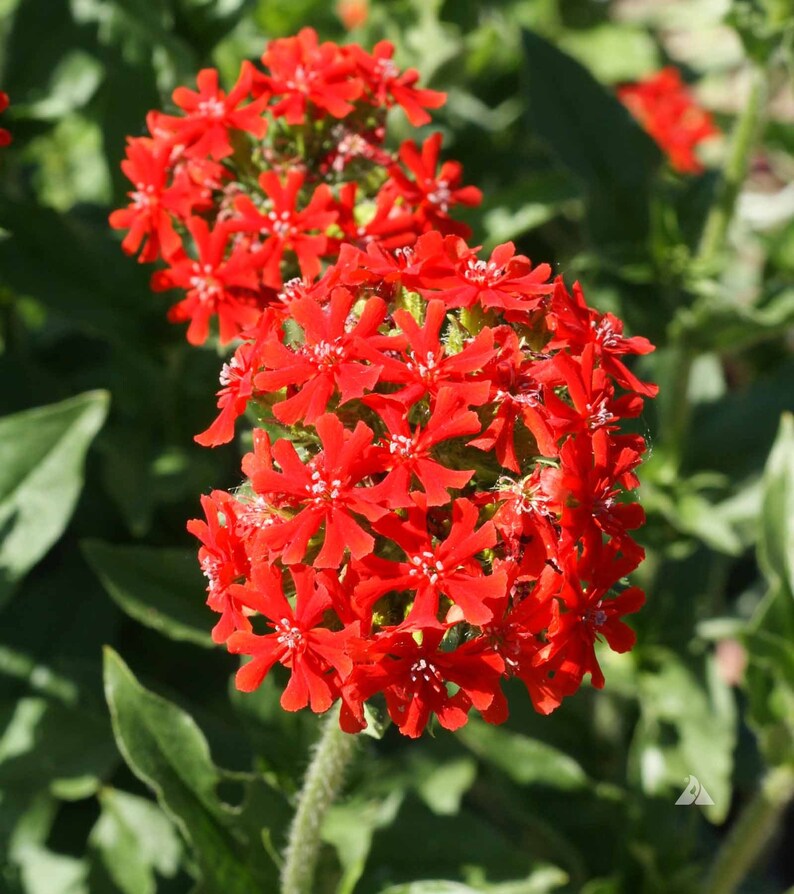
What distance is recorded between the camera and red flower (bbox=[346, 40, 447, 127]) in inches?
88.1

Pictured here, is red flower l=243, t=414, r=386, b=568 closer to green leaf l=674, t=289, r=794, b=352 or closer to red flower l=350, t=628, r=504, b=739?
red flower l=350, t=628, r=504, b=739

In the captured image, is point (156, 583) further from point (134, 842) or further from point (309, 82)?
point (309, 82)

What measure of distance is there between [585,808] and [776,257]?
1772mm

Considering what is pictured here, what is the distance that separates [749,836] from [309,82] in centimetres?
207

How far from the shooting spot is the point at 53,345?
3529mm

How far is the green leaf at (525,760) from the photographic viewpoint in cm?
273

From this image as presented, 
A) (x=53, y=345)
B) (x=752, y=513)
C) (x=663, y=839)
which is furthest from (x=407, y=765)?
(x=53, y=345)

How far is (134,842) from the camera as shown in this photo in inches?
101

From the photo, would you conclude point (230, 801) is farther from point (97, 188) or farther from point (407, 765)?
point (97, 188)

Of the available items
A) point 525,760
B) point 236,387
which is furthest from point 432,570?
point 525,760

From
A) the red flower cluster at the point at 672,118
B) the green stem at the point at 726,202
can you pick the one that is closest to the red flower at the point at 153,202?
the green stem at the point at 726,202

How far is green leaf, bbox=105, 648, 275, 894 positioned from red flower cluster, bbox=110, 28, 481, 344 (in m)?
0.71

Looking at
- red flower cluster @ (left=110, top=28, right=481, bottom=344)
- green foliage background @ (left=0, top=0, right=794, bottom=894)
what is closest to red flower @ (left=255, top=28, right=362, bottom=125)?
red flower cluster @ (left=110, top=28, right=481, bottom=344)

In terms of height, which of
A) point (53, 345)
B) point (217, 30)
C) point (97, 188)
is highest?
point (217, 30)
